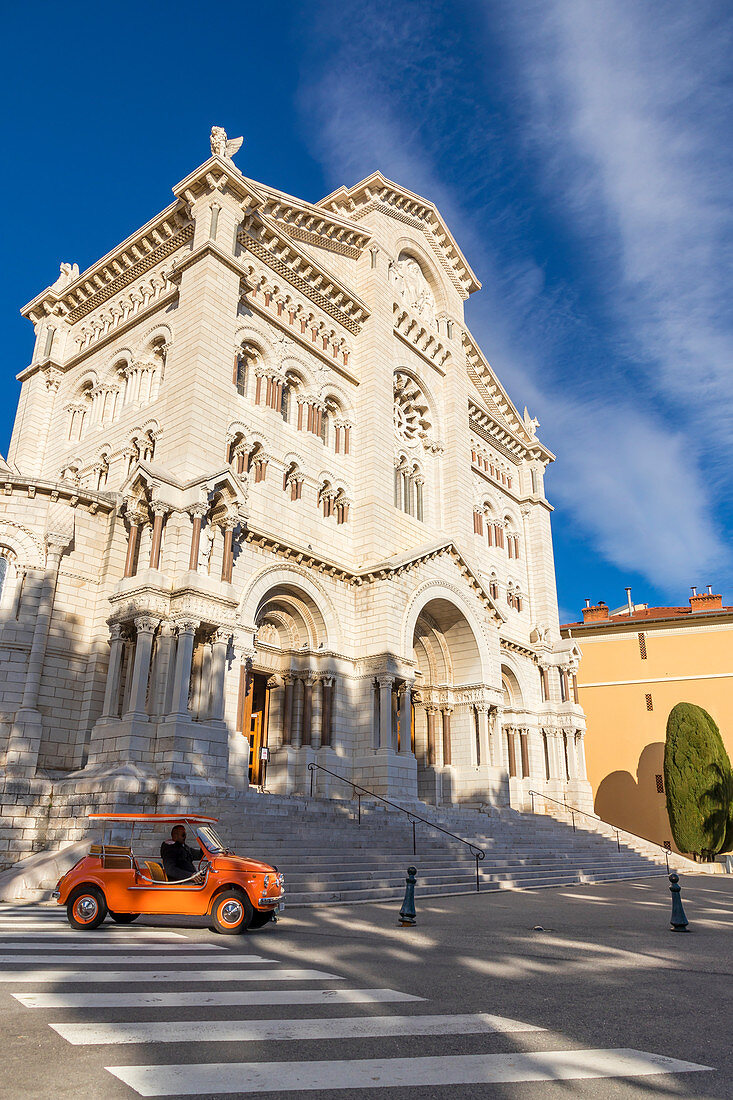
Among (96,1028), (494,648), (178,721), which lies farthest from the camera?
(494,648)

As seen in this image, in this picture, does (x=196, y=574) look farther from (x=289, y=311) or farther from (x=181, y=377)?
(x=289, y=311)

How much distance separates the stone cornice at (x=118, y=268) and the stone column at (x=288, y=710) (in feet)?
47.2

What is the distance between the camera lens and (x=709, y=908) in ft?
50.0

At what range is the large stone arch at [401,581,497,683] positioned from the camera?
86.3ft

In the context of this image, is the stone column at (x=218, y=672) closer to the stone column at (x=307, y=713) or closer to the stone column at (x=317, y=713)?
the stone column at (x=307, y=713)

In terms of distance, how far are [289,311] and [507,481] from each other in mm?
16355

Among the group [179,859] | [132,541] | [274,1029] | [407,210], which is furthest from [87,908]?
[407,210]

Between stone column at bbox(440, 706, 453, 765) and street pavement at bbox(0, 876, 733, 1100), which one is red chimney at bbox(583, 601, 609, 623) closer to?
stone column at bbox(440, 706, 453, 765)

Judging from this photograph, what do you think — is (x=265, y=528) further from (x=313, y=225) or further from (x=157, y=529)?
(x=313, y=225)

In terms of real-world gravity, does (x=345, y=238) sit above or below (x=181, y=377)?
above

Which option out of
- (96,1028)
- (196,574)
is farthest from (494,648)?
(96,1028)

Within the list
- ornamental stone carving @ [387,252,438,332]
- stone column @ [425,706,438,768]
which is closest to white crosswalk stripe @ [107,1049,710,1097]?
stone column @ [425,706,438,768]

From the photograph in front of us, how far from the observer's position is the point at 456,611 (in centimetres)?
2823

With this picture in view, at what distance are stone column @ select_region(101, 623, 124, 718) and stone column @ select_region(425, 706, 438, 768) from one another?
532 inches
